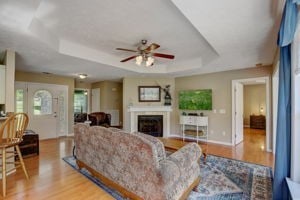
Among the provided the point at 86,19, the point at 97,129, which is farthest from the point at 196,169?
the point at 86,19

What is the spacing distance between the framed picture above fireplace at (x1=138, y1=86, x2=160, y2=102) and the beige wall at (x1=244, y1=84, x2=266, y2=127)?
5005 mm

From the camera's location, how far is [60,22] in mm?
2812

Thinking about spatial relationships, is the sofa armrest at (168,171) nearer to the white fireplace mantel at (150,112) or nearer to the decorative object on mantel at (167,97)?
the white fireplace mantel at (150,112)

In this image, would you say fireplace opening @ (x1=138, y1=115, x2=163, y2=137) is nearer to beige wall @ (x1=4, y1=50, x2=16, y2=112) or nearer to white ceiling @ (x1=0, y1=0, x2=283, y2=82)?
white ceiling @ (x1=0, y1=0, x2=283, y2=82)

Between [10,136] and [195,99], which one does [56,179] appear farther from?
[195,99]

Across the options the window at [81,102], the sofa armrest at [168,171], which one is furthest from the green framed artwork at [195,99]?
the window at [81,102]

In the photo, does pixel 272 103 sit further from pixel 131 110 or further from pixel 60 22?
pixel 60 22

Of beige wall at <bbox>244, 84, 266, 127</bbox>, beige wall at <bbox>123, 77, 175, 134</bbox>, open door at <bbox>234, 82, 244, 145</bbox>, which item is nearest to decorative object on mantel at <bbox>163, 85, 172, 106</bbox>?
beige wall at <bbox>123, 77, 175, 134</bbox>

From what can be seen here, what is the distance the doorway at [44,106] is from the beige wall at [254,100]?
332 inches

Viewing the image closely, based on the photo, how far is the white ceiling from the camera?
205 centimetres

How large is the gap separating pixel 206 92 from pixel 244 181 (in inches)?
134

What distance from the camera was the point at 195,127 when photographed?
6.11 m

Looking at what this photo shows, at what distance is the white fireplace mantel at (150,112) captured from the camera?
6426 mm

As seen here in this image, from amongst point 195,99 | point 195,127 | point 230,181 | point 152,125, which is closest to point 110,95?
point 152,125
